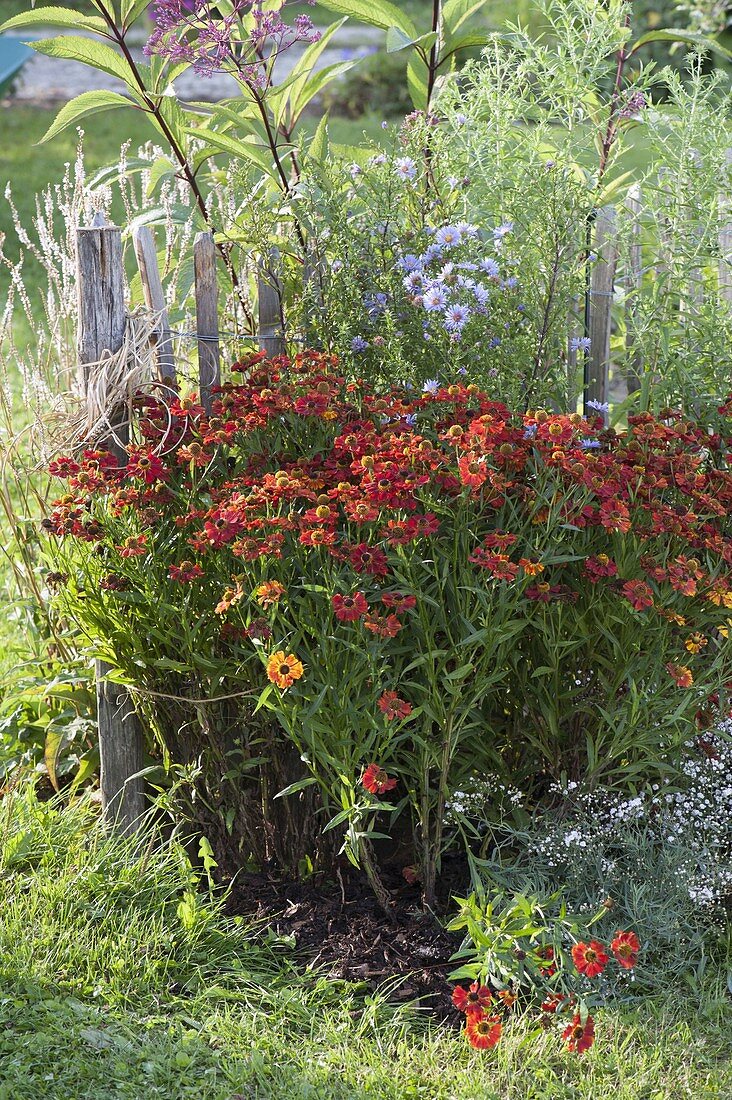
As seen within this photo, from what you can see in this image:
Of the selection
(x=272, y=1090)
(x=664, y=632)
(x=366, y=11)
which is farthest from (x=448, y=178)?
(x=272, y=1090)

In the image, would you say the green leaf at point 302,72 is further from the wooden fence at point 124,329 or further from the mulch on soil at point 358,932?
the mulch on soil at point 358,932

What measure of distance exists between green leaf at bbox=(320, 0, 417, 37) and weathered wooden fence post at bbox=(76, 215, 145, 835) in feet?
3.01

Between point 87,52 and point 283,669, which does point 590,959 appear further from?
point 87,52

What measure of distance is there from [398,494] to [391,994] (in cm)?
108

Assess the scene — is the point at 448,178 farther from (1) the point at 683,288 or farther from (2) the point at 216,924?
(2) the point at 216,924

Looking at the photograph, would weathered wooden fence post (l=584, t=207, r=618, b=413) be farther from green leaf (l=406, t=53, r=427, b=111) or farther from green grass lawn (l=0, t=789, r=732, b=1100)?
green grass lawn (l=0, t=789, r=732, b=1100)

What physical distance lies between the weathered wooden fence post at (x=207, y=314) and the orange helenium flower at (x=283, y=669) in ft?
2.95

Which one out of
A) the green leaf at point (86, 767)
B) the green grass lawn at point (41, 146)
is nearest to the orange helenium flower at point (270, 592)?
the green leaf at point (86, 767)

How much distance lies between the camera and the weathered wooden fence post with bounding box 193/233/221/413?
2770 millimetres

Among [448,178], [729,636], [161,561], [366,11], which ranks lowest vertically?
[729,636]

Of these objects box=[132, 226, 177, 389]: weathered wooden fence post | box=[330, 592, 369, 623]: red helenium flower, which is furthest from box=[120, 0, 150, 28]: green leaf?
box=[330, 592, 369, 623]: red helenium flower

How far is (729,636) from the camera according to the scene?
2.34m

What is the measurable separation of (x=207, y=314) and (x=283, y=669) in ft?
3.65

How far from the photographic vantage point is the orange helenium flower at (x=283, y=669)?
82.1 inches
